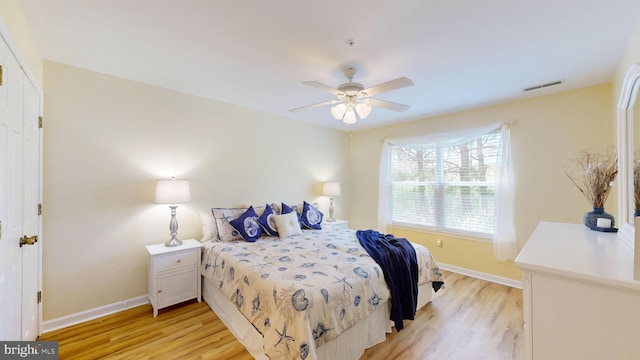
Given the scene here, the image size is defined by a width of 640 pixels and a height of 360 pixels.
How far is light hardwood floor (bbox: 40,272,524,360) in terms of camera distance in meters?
2.03

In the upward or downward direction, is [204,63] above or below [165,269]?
above

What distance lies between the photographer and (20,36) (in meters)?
1.68

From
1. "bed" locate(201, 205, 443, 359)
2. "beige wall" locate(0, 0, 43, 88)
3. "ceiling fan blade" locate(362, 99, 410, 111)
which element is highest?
"beige wall" locate(0, 0, 43, 88)

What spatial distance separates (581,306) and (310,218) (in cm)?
308

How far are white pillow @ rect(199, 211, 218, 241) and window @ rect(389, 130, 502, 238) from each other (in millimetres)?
3143

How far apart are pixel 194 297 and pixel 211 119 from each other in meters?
2.25

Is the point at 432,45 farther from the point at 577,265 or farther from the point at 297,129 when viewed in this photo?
the point at 297,129

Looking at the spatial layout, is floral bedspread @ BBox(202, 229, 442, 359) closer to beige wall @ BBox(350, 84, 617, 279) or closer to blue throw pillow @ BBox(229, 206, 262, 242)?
blue throw pillow @ BBox(229, 206, 262, 242)

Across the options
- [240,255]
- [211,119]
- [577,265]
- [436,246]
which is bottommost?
[436,246]

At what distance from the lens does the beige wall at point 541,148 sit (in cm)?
289

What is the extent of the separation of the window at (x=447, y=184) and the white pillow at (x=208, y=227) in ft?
10.3

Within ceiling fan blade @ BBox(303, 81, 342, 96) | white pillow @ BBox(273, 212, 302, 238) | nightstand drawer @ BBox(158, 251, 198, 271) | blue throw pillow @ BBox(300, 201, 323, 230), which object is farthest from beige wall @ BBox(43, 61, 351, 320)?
ceiling fan blade @ BBox(303, 81, 342, 96)

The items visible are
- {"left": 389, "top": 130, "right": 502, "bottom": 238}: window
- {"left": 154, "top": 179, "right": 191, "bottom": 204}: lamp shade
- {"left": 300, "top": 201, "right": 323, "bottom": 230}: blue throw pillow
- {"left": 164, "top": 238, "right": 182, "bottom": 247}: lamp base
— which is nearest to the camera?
{"left": 154, "top": 179, "right": 191, "bottom": 204}: lamp shade

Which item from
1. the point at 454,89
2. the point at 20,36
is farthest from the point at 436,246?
the point at 20,36
